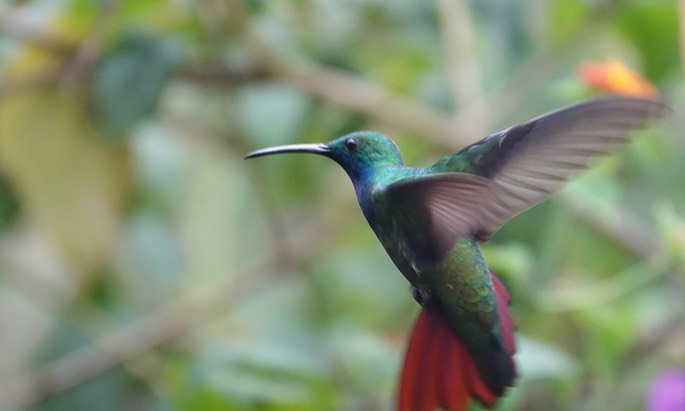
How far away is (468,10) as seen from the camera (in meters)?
1.31

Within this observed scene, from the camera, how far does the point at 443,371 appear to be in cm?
53

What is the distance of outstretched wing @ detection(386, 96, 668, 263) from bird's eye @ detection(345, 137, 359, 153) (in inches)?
1.8

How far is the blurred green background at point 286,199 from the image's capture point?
3.43ft

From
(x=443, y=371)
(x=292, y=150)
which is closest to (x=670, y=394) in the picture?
(x=443, y=371)

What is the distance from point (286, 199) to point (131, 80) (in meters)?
0.40

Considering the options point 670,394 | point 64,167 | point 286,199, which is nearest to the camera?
point 670,394

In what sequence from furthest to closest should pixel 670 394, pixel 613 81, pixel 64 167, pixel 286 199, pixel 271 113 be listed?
pixel 286 199
pixel 271 113
pixel 64 167
pixel 670 394
pixel 613 81

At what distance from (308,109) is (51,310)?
436mm

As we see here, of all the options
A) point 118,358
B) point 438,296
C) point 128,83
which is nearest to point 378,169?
point 438,296

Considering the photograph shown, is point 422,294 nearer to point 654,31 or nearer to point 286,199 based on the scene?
point 654,31

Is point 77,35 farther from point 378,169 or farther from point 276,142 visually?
point 378,169

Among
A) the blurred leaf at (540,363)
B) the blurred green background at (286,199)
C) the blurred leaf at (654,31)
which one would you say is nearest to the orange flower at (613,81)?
the blurred green background at (286,199)

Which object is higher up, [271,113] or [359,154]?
[271,113]

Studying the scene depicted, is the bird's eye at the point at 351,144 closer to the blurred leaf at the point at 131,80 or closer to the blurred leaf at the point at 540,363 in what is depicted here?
the blurred leaf at the point at 540,363
